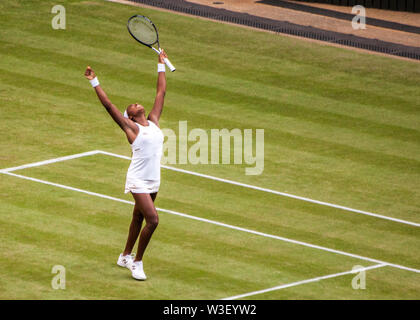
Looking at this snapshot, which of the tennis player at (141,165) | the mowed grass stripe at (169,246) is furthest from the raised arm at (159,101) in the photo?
the mowed grass stripe at (169,246)

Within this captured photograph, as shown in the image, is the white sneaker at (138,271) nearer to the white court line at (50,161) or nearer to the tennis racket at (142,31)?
the tennis racket at (142,31)

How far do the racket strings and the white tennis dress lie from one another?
104 inches

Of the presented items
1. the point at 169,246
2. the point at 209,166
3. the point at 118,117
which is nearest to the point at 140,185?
the point at 118,117

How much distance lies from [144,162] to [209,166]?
5.53 metres

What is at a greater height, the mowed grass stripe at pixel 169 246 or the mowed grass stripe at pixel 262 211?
the mowed grass stripe at pixel 262 211

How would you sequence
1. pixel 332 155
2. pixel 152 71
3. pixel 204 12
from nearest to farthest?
pixel 332 155
pixel 152 71
pixel 204 12

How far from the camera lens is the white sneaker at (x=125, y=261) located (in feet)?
46.5

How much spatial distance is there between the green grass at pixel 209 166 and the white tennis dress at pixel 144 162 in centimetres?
131

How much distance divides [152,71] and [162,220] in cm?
875

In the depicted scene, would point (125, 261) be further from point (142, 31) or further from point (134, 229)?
point (142, 31)

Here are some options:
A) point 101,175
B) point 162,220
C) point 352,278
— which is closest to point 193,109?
point 101,175
